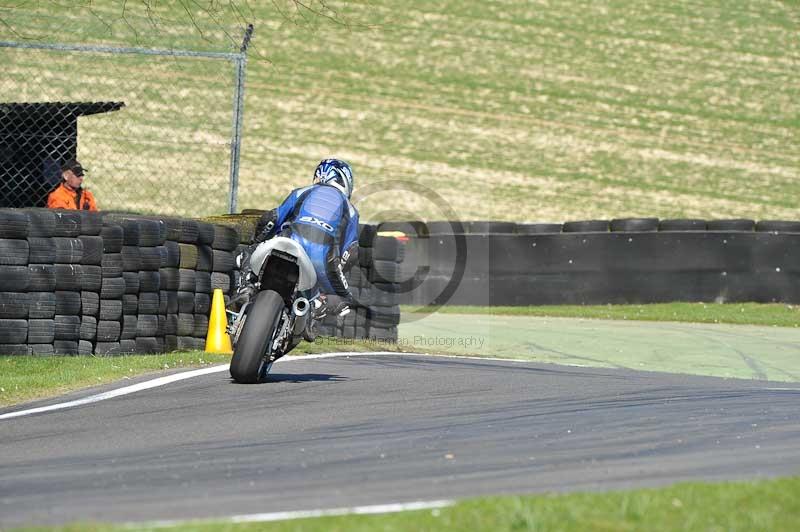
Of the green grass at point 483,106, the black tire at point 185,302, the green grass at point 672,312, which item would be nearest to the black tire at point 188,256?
the black tire at point 185,302

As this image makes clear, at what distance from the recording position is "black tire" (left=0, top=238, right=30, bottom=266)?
33.6 ft

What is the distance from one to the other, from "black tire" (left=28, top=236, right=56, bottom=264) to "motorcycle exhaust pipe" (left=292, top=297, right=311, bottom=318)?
2334mm

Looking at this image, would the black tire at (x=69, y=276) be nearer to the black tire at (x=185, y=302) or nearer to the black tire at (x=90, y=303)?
the black tire at (x=90, y=303)

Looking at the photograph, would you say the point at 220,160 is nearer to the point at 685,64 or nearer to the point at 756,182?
the point at 756,182

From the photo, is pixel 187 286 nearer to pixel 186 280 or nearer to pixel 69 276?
pixel 186 280

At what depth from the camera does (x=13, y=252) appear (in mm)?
10281

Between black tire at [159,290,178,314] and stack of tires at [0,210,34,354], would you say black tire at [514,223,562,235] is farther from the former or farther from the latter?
stack of tires at [0,210,34,354]

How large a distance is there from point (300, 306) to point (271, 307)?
0.33 m

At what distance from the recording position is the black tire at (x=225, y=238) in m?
12.5

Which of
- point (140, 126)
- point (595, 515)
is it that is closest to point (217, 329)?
point (595, 515)

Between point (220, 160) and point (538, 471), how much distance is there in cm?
2079

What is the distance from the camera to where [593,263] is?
19.1 meters

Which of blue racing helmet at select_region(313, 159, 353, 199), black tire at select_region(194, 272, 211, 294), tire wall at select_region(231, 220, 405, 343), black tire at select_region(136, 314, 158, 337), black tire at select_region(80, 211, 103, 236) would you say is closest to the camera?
blue racing helmet at select_region(313, 159, 353, 199)

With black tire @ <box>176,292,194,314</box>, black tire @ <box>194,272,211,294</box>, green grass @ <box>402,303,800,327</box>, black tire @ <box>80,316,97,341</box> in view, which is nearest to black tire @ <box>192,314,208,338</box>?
black tire @ <box>176,292,194,314</box>
